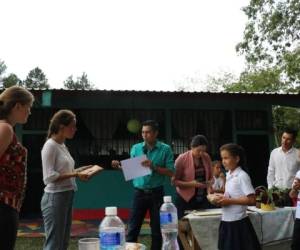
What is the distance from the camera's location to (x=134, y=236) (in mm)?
5121

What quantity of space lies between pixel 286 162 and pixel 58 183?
3.45 meters

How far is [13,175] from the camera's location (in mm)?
2705

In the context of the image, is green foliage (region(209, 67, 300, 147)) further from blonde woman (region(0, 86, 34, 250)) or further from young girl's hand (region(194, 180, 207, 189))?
blonde woman (region(0, 86, 34, 250))

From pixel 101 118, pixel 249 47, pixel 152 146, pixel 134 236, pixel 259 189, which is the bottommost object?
pixel 134 236

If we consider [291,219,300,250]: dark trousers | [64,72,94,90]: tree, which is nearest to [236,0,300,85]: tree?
[291,219,300,250]: dark trousers

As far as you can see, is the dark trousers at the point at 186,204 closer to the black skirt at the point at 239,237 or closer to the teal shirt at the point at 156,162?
the teal shirt at the point at 156,162

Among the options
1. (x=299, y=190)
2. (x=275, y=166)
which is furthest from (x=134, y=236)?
(x=275, y=166)

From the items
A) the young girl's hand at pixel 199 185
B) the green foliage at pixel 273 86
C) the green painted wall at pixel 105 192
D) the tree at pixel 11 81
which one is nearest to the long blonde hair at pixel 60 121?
the young girl's hand at pixel 199 185

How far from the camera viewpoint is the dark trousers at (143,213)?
202 inches

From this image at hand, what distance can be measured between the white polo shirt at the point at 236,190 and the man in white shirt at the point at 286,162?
6.41 ft

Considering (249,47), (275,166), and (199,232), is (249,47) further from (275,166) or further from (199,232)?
(199,232)

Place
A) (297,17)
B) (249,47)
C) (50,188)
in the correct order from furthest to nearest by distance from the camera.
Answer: (249,47), (297,17), (50,188)

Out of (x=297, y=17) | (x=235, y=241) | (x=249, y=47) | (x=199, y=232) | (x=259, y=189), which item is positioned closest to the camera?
(x=235, y=241)

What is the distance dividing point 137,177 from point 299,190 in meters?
1.78
